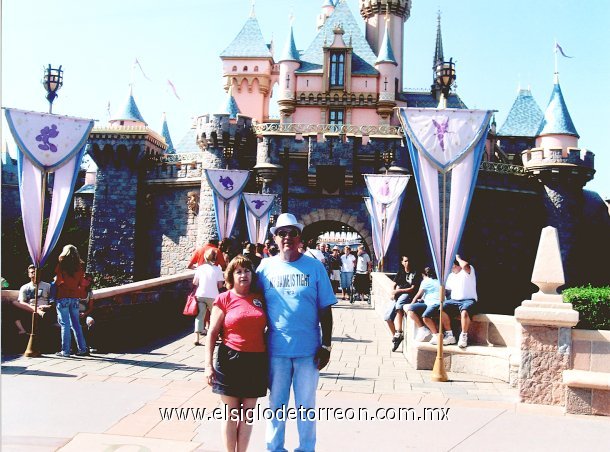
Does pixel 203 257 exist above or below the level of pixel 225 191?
below

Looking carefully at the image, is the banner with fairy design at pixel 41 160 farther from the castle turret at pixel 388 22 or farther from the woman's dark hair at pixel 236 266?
the castle turret at pixel 388 22

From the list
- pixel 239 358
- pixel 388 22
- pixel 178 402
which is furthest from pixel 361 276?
pixel 388 22

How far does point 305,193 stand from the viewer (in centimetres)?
2388

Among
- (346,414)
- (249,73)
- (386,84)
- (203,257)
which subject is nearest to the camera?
(346,414)

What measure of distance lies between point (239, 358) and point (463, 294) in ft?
14.4

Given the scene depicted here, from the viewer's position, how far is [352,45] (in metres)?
29.3

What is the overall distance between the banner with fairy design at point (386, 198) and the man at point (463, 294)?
26.0ft

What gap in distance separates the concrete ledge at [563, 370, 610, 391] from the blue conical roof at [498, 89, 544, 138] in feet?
98.1

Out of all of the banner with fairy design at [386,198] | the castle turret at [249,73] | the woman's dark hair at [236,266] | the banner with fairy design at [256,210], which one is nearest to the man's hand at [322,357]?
the woman's dark hair at [236,266]

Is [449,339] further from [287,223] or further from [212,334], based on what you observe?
[212,334]

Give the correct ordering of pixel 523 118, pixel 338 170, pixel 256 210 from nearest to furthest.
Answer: pixel 256 210, pixel 338 170, pixel 523 118

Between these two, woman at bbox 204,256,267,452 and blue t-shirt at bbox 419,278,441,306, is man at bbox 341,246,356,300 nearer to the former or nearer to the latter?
blue t-shirt at bbox 419,278,441,306

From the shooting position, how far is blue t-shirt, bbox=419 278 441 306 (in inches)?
304

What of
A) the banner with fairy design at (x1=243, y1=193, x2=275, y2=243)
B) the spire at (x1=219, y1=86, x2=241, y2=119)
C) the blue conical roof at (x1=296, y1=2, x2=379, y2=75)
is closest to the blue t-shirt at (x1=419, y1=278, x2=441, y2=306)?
the banner with fairy design at (x1=243, y1=193, x2=275, y2=243)
